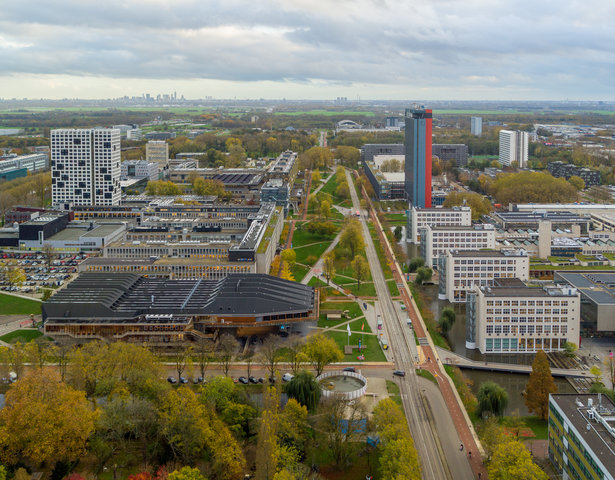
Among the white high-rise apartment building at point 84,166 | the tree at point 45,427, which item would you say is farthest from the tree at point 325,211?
the tree at point 45,427

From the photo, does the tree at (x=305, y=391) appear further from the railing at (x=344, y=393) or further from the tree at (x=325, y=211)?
the tree at (x=325, y=211)

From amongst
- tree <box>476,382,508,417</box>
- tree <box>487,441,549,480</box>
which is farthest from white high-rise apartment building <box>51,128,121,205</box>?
tree <box>487,441,549,480</box>

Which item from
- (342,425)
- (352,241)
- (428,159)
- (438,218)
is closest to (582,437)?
(342,425)

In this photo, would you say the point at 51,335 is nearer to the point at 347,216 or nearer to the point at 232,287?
the point at 232,287

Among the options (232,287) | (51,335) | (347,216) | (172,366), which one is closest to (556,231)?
(347,216)

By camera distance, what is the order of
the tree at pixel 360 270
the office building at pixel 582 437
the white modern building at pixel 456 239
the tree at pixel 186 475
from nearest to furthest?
1. the office building at pixel 582 437
2. the tree at pixel 186 475
3. the tree at pixel 360 270
4. the white modern building at pixel 456 239

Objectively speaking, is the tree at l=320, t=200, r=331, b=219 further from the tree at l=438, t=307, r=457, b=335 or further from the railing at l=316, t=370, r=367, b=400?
the railing at l=316, t=370, r=367, b=400
